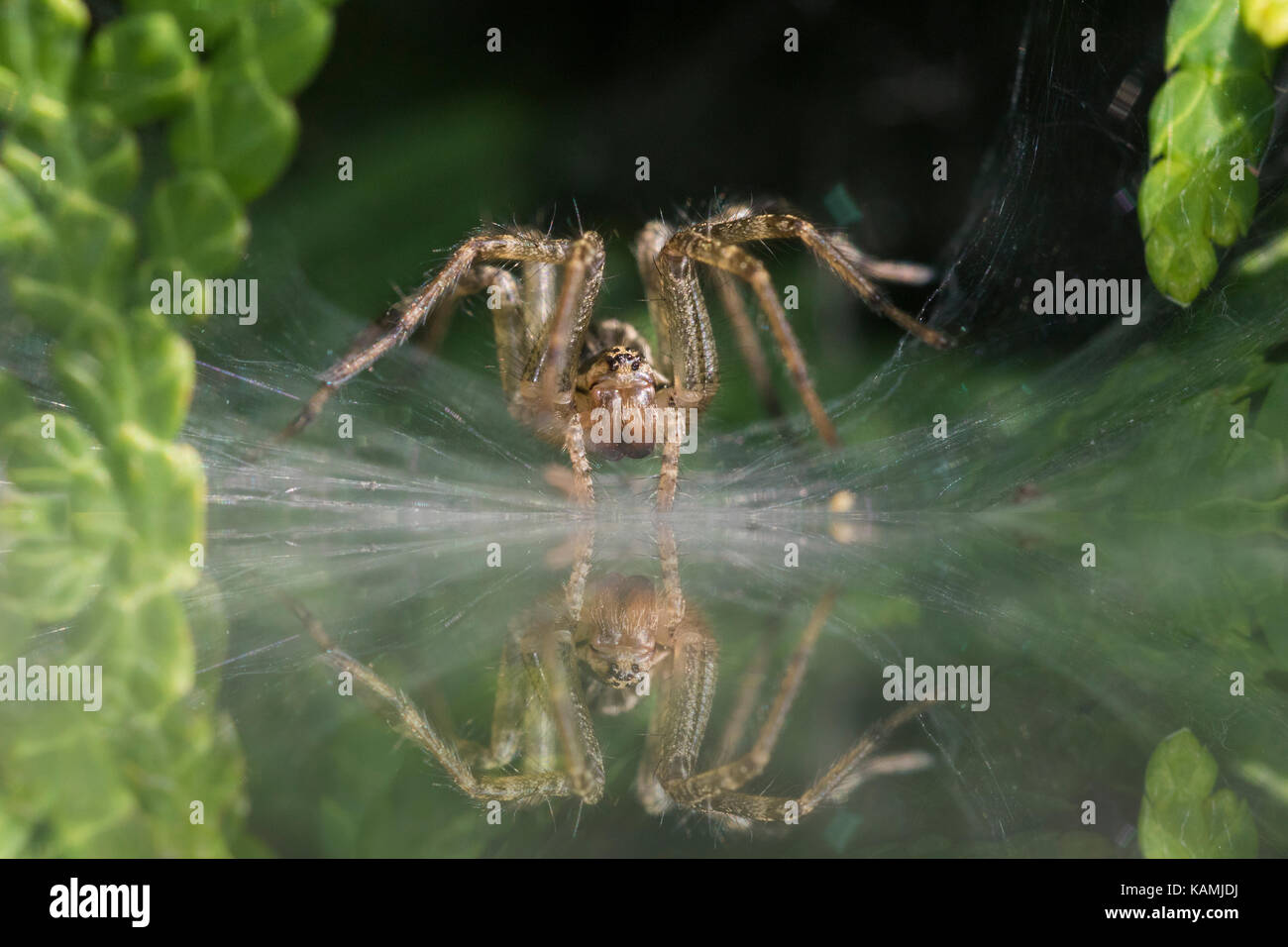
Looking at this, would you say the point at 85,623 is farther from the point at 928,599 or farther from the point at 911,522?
the point at 911,522

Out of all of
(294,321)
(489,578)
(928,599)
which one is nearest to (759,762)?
(928,599)

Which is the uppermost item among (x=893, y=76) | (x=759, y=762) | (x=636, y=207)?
(x=893, y=76)

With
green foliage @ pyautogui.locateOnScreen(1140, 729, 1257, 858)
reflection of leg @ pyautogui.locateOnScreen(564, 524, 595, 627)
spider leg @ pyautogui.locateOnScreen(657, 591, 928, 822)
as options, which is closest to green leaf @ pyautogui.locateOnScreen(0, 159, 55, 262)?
reflection of leg @ pyautogui.locateOnScreen(564, 524, 595, 627)

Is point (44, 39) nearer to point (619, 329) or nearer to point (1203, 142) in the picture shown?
point (619, 329)

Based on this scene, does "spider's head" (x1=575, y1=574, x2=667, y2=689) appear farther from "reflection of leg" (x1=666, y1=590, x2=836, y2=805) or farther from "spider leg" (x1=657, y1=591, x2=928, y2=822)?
"reflection of leg" (x1=666, y1=590, x2=836, y2=805)

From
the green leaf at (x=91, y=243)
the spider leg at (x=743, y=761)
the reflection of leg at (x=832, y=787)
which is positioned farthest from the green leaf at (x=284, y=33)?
the reflection of leg at (x=832, y=787)

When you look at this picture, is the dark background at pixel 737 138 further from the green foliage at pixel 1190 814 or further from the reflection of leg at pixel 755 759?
the green foliage at pixel 1190 814
